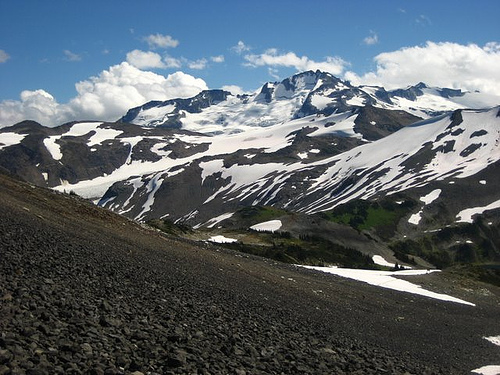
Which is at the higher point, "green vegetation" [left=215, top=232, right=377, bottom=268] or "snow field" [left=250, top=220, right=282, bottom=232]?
"snow field" [left=250, top=220, right=282, bottom=232]

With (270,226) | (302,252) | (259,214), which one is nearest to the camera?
(302,252)

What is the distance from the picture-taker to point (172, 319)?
60.9 feet

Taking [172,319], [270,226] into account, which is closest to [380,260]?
[270,226]

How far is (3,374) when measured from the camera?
423 inches

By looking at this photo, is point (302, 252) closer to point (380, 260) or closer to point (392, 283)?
point (392, 283)

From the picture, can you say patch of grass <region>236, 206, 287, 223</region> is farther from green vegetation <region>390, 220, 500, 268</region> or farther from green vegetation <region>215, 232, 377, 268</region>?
green vegetation <region>215, 232, 377, 268</region>

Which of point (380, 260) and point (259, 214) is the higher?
point (259, 214)

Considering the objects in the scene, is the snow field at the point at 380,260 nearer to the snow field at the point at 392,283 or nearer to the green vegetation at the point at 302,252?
the green vegetation at the point at 302,252

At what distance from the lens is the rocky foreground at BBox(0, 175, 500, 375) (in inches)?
534

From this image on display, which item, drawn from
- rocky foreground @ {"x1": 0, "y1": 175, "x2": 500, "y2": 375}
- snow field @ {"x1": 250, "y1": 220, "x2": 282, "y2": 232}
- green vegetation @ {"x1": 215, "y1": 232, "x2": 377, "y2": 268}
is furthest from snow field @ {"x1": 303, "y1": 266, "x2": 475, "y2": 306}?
snow field @ {"x1": 250, "y1": 220, "x2": 282, "y2": 232}

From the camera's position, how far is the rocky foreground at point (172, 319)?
1357 cm

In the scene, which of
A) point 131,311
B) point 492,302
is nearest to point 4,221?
point 131,311

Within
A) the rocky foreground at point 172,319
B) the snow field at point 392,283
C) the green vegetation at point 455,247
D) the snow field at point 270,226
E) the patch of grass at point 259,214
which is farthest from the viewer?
the green vegetation at point 455,247

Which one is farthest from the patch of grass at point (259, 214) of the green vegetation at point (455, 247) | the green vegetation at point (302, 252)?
the green vegetation at point (302, 252)
